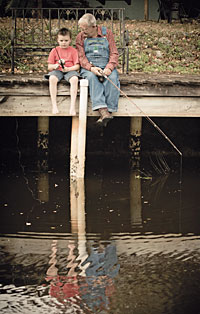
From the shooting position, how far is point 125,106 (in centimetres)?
911

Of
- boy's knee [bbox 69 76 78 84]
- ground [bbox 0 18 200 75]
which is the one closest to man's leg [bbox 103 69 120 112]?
boy's knee [bbox 69 76 78 84]

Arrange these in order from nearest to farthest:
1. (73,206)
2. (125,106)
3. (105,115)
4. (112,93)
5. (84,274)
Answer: (84,274), (73,206), (105,115), (112,93), (125,106)

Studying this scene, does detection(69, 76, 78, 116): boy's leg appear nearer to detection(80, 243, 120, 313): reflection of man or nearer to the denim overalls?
the denim overalls

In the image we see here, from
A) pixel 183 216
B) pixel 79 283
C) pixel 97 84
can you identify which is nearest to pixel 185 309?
pixel 79 283

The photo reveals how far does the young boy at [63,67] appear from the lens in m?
8.81

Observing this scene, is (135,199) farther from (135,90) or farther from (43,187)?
(135,90)

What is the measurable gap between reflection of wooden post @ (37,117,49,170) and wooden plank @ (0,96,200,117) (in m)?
1.58

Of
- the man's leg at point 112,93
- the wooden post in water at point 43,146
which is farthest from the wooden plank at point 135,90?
the wooden post in water at point 43,146

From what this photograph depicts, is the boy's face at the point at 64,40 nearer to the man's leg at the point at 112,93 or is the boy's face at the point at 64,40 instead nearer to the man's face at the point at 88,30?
the man's face at the point at 88,30

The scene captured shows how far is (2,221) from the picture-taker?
7.35 metres

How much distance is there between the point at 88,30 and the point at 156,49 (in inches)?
250

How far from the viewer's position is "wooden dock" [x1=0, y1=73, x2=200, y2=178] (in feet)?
29.5

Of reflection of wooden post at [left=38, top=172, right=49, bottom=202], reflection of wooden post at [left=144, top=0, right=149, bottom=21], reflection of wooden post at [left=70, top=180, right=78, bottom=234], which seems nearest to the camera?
reflection of wooden post at [left=70, top=180, right=78, bottom=234]

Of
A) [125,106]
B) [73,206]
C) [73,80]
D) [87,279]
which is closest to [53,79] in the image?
[73,80]
